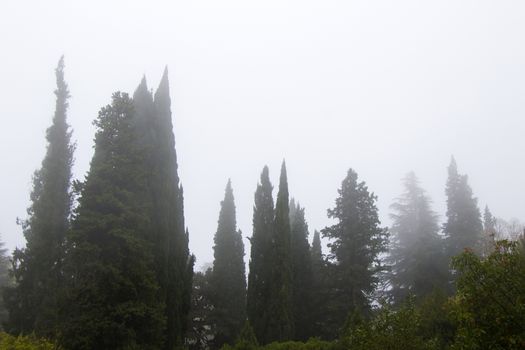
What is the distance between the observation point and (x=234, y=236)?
40375mm

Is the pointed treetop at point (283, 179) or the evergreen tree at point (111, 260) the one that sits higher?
the pointed treetop at point (283, 179)

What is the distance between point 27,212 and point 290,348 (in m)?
17.1

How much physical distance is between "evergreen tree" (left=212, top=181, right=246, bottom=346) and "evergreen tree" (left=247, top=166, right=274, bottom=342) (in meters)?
3.34

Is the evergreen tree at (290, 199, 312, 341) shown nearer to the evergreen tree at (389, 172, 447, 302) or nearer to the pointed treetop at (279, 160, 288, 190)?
the pointed treetop at (279, 160, 288, 190)

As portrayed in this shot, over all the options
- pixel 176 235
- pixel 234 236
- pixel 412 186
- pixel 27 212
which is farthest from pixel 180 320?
pixel 412 186

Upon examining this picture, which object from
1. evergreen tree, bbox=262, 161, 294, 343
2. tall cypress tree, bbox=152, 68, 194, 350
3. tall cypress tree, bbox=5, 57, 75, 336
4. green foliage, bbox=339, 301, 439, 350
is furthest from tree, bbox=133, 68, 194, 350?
green foliage, bbox=339, 301, 439, 350

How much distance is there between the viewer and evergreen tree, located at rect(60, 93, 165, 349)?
16.1 metres

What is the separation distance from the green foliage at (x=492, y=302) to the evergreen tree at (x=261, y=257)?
80.6 ft

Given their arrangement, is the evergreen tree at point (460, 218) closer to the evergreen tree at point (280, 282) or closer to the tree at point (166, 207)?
the evergreen tree at point (280, 282)

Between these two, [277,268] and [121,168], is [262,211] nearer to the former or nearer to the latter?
[277,268]

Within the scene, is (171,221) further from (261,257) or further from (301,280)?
(301,280)

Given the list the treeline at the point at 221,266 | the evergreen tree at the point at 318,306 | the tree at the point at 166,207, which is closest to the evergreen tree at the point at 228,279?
the treeline at the point at 221,266

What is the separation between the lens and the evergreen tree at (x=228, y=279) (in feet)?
114

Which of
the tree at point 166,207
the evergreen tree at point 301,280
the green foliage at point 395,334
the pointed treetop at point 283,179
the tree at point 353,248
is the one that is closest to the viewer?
the green foliage at point 395,334
